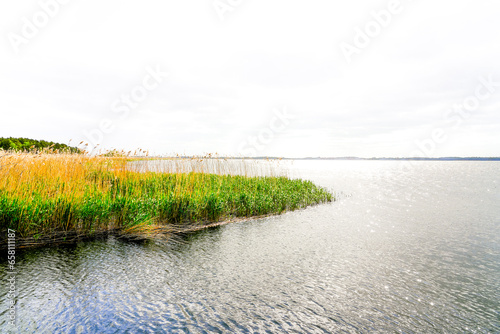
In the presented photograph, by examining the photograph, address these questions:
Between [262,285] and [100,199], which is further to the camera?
[100,199]

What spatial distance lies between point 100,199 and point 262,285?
23.7ft

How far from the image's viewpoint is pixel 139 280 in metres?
6.93

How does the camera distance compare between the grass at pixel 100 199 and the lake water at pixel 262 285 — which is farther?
the grass at pixel 100 199

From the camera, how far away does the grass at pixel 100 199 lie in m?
9.25

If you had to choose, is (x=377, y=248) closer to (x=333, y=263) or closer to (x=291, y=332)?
(x=333, y=263)

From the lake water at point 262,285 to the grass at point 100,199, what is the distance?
3.59ft

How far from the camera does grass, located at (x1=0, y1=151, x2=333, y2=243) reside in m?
9.25

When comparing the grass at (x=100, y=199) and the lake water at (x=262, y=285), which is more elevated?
the grass at (x=100, y=199)

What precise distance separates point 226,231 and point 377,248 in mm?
6222

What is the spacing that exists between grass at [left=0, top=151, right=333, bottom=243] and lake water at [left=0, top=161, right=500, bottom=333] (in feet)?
3.59

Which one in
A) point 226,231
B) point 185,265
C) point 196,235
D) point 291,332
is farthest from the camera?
point 226,231

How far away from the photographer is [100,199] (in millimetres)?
10531

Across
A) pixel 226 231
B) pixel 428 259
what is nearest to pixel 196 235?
pixel 226 231

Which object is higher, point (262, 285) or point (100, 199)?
point (100, 199)
